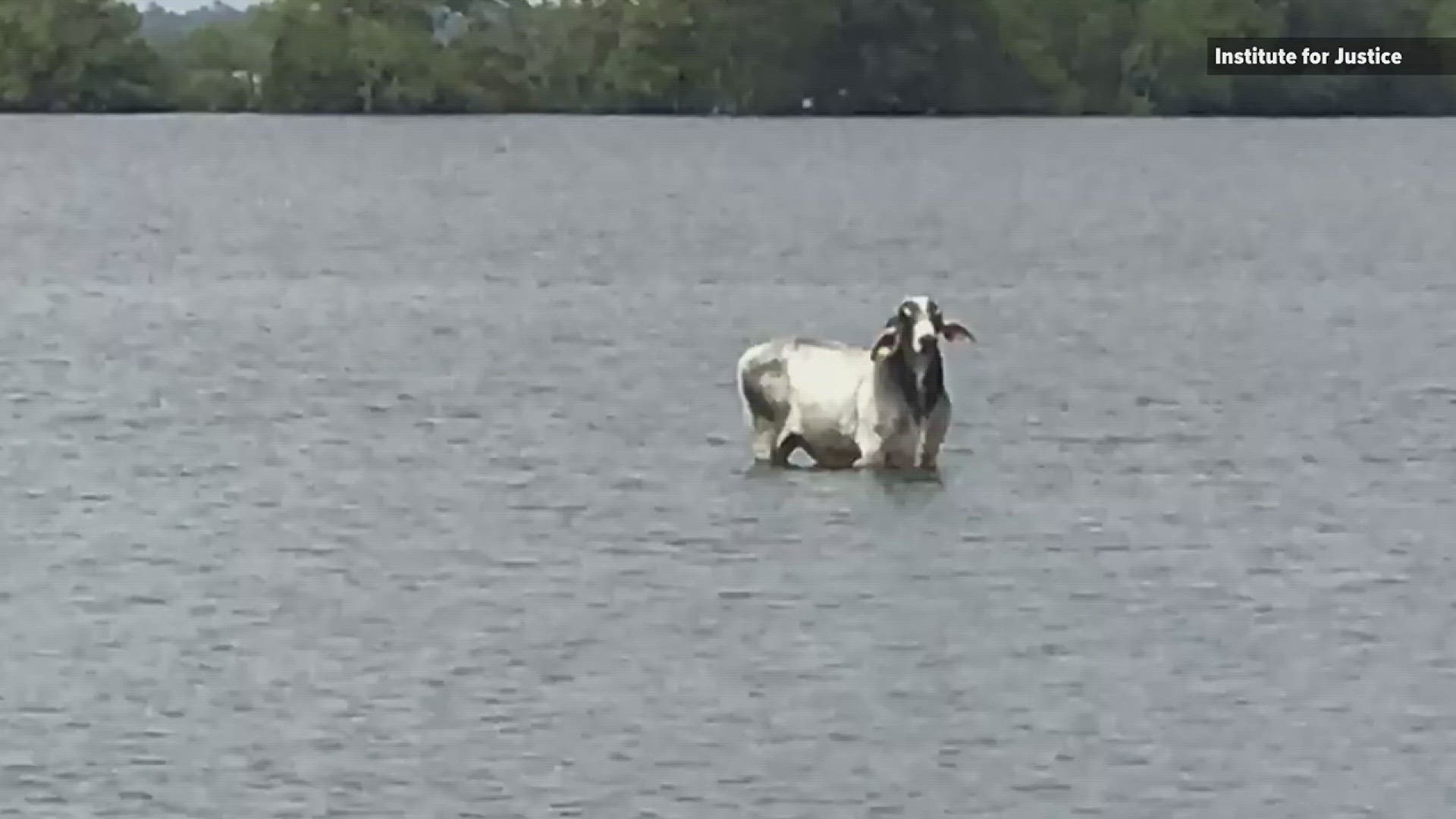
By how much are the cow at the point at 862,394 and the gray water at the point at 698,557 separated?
0.43 m

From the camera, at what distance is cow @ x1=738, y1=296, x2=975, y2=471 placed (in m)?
30.4

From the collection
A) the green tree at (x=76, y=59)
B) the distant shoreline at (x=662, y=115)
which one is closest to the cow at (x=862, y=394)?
the green tree at (x=76, y=59)

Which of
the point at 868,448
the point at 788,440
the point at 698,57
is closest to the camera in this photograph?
the point at 868,448

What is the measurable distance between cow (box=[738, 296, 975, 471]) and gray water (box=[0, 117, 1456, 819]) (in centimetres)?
43

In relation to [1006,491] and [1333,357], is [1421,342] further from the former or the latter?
[1006,491]

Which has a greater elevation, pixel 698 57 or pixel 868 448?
pixel 698 57

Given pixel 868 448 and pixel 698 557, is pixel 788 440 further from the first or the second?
pixel 698 557

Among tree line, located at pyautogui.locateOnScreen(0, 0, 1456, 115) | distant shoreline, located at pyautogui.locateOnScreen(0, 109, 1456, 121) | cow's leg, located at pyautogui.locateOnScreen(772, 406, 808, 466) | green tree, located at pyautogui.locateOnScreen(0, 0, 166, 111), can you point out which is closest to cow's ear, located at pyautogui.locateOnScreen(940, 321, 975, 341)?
cow's leg, located at pyautogui.locateOnScreen(772, 406, 808, 466)

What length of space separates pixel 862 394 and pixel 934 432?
27.3 inches

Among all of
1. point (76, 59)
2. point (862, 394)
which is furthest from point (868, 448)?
point (76, 59)

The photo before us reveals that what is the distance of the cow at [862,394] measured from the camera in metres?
30.4

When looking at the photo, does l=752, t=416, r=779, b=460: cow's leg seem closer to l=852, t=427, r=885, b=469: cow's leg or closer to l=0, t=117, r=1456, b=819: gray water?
l=0, t=117, r=1456, b=819: gray water

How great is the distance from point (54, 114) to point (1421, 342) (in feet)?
371

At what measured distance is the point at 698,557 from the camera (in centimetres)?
2811
